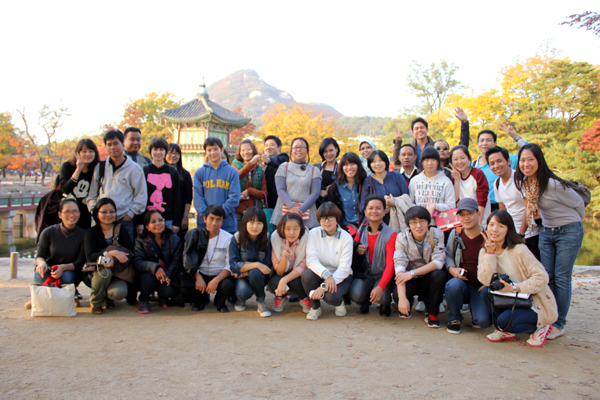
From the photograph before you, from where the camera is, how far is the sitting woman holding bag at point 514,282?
10.00 ft

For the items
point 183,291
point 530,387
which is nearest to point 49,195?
point 183,291

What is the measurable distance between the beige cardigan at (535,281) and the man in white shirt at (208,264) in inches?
96.4

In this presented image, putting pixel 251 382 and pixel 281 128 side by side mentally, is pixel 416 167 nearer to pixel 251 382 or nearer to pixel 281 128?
pixel 251 382

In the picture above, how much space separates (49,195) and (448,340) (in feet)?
13.9

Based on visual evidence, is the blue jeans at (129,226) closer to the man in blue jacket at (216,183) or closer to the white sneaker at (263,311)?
the man in blue jacket at (216,183)

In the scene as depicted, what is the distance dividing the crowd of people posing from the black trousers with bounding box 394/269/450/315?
0.01m

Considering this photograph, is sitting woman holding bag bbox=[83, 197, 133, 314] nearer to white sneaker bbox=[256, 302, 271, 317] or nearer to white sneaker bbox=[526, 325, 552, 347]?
white sneaker bbox=[256, 302, 271, 317]

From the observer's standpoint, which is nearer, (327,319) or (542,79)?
(327,319)

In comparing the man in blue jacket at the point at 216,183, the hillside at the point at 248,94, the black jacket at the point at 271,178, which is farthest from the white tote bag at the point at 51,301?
the hillside at the point at 248,94

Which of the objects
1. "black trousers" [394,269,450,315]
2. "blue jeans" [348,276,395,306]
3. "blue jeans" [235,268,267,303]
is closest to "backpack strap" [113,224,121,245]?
"blue jeans" [235,268,267,303]

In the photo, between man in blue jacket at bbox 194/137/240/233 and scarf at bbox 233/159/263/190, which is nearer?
man in blue jacket at bbox 194/137/240/233

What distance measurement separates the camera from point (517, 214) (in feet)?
12.5

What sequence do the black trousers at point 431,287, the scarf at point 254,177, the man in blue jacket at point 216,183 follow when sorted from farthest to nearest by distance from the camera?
the scarf at point 254,177 → the man in blue jacket at point 216,183 → the black trousers at point 431,287

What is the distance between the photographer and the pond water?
1295 cm
